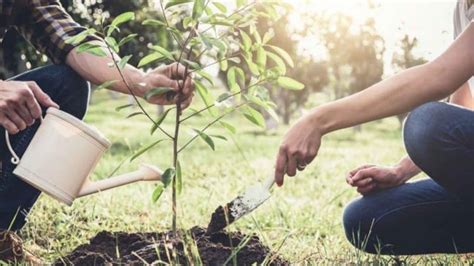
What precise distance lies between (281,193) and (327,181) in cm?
104

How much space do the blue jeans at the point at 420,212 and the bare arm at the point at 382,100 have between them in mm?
143

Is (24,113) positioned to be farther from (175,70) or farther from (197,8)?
(197,8)

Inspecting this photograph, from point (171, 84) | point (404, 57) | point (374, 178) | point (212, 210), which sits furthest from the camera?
point (404, 57)

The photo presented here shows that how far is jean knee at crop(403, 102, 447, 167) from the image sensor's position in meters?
2.15

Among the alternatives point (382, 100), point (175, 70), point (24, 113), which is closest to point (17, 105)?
point (24, 113)

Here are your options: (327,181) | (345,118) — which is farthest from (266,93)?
(327,181)

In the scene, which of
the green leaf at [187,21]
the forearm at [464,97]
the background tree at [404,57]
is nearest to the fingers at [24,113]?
the green leaf at [187,21]

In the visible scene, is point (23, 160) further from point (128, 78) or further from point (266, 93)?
point (266, 93)

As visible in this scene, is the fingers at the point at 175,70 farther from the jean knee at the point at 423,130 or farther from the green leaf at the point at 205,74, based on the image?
the jean knee at the point at 423,130

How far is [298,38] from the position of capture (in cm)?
2266

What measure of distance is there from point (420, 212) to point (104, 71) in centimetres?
130

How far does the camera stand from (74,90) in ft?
8.91

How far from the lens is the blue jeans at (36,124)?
2.61 metres

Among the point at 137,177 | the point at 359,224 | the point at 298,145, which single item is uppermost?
the point at 298,145
